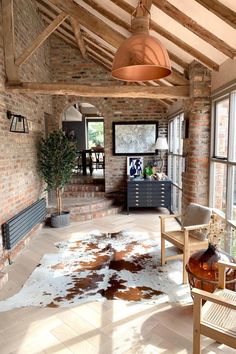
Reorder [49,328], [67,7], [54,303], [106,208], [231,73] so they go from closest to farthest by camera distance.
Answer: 1. [49,328]
2. [54,303]
3. [231,73]
4. [67,7]
5. [106,208]

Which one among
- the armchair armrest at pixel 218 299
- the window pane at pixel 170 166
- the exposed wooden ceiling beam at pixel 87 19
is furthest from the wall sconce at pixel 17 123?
the window pane at pixel 170 166

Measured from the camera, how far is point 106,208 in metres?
6.88

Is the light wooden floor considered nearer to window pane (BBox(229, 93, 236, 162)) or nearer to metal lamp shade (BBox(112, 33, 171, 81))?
window pane (BBox(229, 93, 236, 162))

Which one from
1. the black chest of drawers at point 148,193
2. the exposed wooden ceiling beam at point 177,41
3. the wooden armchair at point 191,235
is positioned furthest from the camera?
the black chest of drawers at point 148,193

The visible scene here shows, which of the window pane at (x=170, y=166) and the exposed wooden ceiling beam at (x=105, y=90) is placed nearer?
the exposed wooden ceiling beam at (x=105, y=90)

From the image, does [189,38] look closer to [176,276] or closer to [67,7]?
[67,7]

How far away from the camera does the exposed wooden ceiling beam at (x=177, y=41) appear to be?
3665mm

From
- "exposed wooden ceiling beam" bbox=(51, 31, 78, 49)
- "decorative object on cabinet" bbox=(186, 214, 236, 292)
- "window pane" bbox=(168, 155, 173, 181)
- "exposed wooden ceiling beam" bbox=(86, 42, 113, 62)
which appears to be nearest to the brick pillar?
"decorative object on cabinet" bbox=(186, 214, 236, 292)

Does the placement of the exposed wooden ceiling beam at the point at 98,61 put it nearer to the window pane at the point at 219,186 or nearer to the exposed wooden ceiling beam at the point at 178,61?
the exposed wooden ceiling beam at the point at 178,61

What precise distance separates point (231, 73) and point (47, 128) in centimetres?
528

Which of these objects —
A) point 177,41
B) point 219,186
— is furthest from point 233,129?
point 177,41

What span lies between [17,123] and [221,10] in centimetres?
339

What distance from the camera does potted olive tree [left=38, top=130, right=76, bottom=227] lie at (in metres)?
5.56

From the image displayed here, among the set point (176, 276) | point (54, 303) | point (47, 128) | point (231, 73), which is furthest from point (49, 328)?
point (47, 128)
